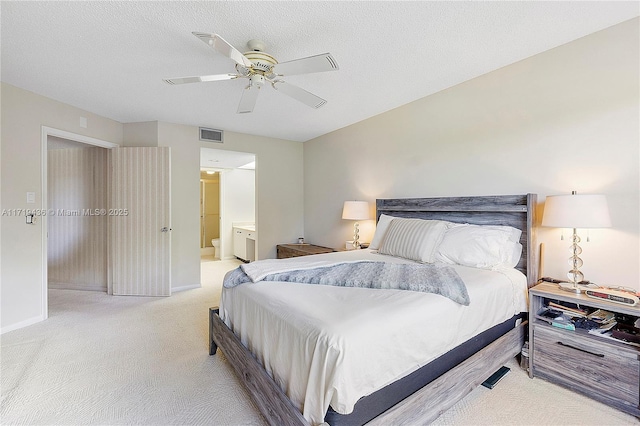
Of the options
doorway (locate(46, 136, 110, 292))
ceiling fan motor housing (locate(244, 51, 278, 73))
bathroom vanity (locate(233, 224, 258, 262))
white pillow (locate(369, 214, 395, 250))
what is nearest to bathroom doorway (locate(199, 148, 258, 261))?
bathroom vanity (locate(233, 224, 258, 262))

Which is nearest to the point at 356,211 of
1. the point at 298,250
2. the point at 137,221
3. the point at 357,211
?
the point at 357,211

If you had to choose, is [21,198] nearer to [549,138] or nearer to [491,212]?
[491,212]

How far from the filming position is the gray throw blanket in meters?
1.69

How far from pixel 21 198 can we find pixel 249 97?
270 centimetres

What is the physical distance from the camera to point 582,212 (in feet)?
6.04

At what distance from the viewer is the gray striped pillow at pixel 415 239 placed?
8.48 feet

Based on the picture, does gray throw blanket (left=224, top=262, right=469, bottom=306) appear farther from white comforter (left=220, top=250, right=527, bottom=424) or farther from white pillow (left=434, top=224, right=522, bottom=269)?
white pillow (left=434, top=224, right=522, bottom=269)

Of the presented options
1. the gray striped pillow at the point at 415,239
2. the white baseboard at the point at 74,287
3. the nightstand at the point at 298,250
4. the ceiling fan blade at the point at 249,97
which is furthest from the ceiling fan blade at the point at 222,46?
the white baseboard at the point at 74,287

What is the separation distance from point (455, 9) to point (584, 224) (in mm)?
1611

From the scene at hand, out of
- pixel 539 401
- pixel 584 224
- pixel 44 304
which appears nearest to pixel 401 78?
pixel 584 224

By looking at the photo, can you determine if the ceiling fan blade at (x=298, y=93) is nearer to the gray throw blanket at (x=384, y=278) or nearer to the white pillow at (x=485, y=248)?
the gray throw blanket at (x=384, y=278)

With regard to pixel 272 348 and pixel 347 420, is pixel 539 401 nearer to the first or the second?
pixel 347 420

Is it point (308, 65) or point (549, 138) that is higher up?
point (308, 65)

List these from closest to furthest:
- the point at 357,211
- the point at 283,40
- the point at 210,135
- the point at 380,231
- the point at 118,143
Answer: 1. the point at 283,40
2. the point at 380,231
3. the point at 357,211
4. the point at 118,143
5. the point at 210,135
